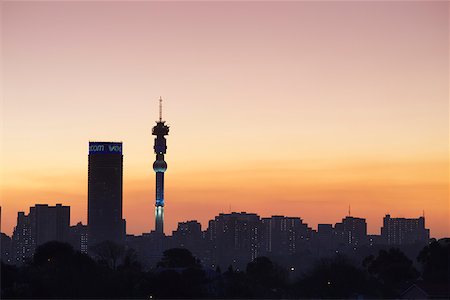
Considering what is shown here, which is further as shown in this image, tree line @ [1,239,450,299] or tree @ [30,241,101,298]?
tree line @ [1,239,450,299]

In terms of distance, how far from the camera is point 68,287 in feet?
331

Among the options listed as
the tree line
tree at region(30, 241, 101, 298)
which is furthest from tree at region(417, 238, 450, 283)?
tree at region(30, 241, 101, 298)

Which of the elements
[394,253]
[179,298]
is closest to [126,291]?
[179,298]

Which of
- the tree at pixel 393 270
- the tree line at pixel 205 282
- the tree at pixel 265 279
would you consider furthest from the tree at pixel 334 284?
the tree at pixel 393 270

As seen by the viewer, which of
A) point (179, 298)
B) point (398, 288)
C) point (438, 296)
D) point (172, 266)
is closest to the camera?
point (438, 296)

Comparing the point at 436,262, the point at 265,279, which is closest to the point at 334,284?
the point at 436,262

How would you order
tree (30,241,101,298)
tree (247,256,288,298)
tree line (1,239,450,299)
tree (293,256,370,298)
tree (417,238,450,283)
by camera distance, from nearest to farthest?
1. tree (30,241,101,298)
2. tree line (1,239,450,299)
3. tree (293,256,370,298)
4. tree (247,256,288,298)
5. tree (417,238,450,283)

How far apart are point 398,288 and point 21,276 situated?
40.3 metres

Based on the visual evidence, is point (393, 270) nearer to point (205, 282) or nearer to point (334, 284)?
point (334, 284)

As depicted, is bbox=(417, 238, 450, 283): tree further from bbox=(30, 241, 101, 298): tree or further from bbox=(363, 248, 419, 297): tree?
bbox=(30, 241, 101, 298): tree

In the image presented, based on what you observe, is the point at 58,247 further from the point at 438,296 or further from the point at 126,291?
the point at 438,296

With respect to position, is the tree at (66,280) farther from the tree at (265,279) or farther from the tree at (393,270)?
the tree at (393,270)

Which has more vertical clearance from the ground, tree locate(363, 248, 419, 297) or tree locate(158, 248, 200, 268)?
tree locate(158, 248, 200, 268)

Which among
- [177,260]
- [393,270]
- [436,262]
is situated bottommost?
[393,270]
